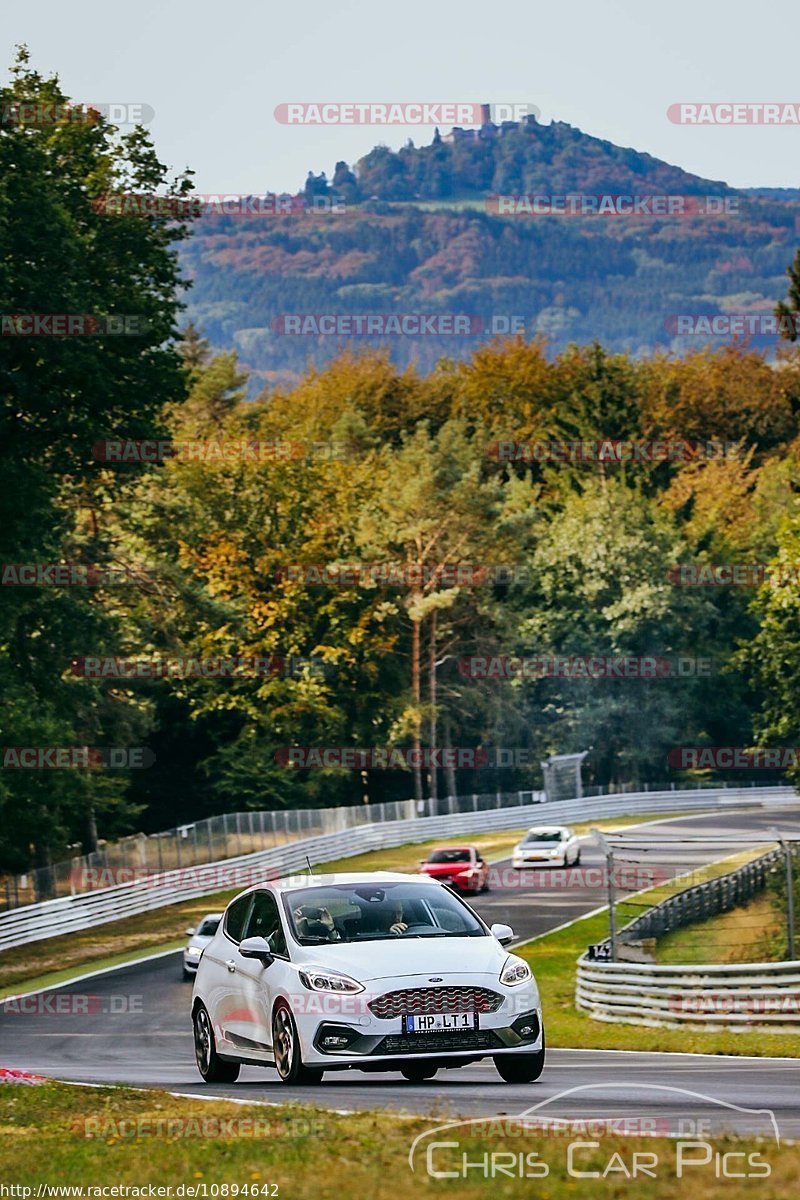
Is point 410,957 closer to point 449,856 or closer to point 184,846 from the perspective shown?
point 449,856

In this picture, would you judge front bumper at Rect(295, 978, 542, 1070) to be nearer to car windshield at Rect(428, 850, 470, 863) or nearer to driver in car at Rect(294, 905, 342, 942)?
driver in car at Rect(294, 905, 342, 942)

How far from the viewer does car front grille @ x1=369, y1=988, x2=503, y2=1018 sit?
1297 cm

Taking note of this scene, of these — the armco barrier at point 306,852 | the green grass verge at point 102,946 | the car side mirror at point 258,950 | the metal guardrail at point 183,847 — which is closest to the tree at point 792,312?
the armco barrier at point 306,852

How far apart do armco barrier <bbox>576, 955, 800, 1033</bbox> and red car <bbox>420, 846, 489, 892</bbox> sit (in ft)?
67.7

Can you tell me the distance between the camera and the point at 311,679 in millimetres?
76250

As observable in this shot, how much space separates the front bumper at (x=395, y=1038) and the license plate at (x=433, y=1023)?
0.09 feet

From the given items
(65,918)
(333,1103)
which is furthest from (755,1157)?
(65,918)

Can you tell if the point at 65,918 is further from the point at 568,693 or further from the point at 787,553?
the point at 568,693

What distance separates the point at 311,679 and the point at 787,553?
29.7m

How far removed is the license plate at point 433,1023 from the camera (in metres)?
13.0

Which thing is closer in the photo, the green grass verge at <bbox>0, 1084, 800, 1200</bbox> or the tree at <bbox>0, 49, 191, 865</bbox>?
the green grass verge at <bbox>0, 1084, 800, 1200</bbox>

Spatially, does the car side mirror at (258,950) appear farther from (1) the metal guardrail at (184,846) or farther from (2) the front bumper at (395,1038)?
(1) the metal guardrail at (184,846)

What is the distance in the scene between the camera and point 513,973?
13.4 meters

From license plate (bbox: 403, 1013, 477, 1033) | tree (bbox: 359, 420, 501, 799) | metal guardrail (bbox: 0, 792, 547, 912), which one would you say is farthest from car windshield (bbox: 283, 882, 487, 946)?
tree (bbox: 359, 420, 501, 799)
